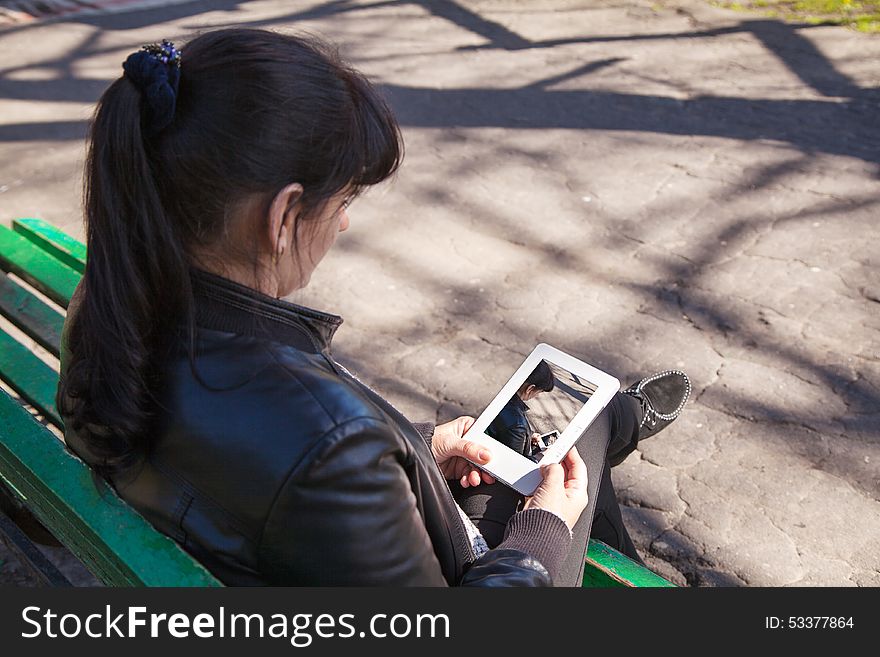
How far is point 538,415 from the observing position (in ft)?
5.99

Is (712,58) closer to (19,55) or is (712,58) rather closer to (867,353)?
(867,353)

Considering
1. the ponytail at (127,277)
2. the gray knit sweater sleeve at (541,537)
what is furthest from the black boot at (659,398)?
the ponytail at (127,277)

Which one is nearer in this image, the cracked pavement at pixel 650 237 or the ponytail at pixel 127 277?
the ponytail at pixel 127 277

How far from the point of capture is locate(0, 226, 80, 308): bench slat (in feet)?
7.77

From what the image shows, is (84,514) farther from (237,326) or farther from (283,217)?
(283,217)

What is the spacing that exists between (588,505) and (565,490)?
85 mm

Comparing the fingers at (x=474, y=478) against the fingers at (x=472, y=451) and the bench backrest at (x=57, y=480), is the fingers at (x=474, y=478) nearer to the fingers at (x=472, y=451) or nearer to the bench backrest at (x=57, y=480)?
the fingers at (x=472, y=451)

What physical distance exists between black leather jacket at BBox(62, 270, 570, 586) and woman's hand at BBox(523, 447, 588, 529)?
377mm

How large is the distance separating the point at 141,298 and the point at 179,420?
0.17 m

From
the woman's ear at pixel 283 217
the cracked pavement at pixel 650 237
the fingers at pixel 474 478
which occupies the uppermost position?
the woman's ear at pixel 283 217

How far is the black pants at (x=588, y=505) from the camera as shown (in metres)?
1.66

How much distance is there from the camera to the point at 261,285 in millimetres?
1278

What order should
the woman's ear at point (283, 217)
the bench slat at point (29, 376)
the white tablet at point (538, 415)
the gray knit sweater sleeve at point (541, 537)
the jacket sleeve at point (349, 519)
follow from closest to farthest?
the jacket sleeve at point (349, 519)
the woman's ear at point (283, 217)
the gray knit sweater sleeve at point (541, 537)
the white tablet at point (538, 415)
the bench slat at point (29, 376)

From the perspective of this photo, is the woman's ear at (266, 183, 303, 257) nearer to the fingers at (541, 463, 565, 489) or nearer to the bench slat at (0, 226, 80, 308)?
the fingers at (541, 463, 565, 489)
